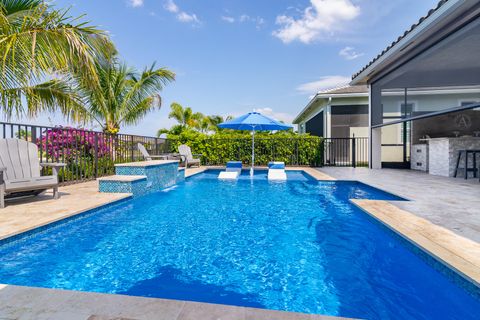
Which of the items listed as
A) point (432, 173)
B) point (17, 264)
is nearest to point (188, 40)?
point (432, 173)

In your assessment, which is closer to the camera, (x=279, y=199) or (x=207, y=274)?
(x=207, y=274)

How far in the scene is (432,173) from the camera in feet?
30.5

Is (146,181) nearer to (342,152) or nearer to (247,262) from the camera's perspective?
(247,262)

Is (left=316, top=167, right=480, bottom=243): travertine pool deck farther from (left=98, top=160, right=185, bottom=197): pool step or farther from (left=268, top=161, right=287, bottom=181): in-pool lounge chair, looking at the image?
(left=98, top=160, right=185, bottom=197): pool step

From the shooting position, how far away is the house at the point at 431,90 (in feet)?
16.8

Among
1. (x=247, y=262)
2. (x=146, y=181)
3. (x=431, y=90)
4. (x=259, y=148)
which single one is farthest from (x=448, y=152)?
(x=146, y=181)

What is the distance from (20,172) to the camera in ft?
15.3

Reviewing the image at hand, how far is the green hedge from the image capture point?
13.0 metres

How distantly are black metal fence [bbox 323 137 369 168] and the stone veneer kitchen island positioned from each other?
419 centimetres

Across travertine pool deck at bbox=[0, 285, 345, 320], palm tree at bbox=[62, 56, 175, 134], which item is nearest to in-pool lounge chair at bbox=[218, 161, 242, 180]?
palm tree at bbox=[62, 56, 175, 134]

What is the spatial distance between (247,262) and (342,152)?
41.4 ft

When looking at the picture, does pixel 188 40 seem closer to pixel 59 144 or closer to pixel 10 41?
pixel 59 144

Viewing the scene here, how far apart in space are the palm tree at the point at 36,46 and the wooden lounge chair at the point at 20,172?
0.72 meters

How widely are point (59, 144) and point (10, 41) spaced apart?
4.26 m
